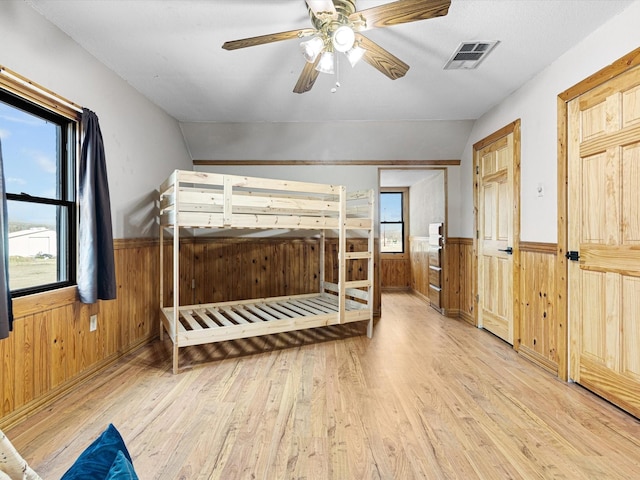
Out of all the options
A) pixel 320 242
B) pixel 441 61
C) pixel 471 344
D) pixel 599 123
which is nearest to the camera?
pixel 599 123

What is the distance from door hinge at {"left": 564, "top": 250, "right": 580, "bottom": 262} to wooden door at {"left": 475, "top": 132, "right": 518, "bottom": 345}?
0.69m

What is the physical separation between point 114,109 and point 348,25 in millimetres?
2097

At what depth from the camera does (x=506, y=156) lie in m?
3.31

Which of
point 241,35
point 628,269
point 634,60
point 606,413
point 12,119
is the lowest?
point 606,413

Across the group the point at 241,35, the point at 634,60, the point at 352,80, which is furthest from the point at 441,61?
the point at 241,35

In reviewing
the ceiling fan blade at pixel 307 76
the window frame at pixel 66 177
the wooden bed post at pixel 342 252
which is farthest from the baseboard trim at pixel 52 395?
the ceiling fan blade at pixel 307 76

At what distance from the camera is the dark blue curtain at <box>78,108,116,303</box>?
2.26 metres

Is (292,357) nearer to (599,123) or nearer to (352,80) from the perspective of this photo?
(352,80)

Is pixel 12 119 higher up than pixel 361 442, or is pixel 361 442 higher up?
pixel 12 119

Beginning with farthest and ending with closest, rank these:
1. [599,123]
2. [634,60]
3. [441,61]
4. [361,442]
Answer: [441,61] < [599,123] < [634,60] < [361,442]

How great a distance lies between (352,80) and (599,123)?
180 centimetres

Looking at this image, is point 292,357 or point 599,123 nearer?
point 599,123

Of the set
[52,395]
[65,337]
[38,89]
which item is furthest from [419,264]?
[38,89]

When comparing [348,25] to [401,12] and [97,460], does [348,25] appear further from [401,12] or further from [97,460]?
[97,460]
